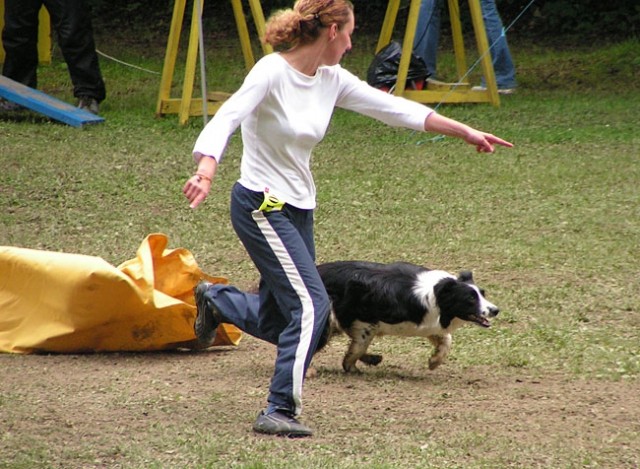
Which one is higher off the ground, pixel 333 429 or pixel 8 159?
pixel 333 429

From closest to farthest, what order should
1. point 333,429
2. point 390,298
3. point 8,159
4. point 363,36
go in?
point 333,429 → point 390,298 → point 8,159 → point 363,36

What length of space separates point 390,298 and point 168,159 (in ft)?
17.5

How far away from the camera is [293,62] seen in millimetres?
4613

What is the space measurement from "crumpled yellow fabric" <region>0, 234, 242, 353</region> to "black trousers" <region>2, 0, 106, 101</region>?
21.3 feet

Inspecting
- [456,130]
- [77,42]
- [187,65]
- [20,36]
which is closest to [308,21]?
[456,130]

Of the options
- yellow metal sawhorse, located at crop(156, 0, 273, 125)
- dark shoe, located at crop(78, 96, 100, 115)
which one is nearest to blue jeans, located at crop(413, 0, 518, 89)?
yellow metal sawhorse, located at crop(156, 0, 273, 125)

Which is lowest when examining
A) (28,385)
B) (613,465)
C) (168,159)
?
(168,159)

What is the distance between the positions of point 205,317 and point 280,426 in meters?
1.32

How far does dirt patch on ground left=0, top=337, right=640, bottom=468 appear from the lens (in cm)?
445

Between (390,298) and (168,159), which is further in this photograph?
(168,159)

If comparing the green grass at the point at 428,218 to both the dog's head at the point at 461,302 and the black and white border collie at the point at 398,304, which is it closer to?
the black and white border collie at the point at 398,304

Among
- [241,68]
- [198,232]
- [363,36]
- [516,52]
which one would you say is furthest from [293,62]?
[363,36]

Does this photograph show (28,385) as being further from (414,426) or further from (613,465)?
(613,465)

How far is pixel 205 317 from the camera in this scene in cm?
580
